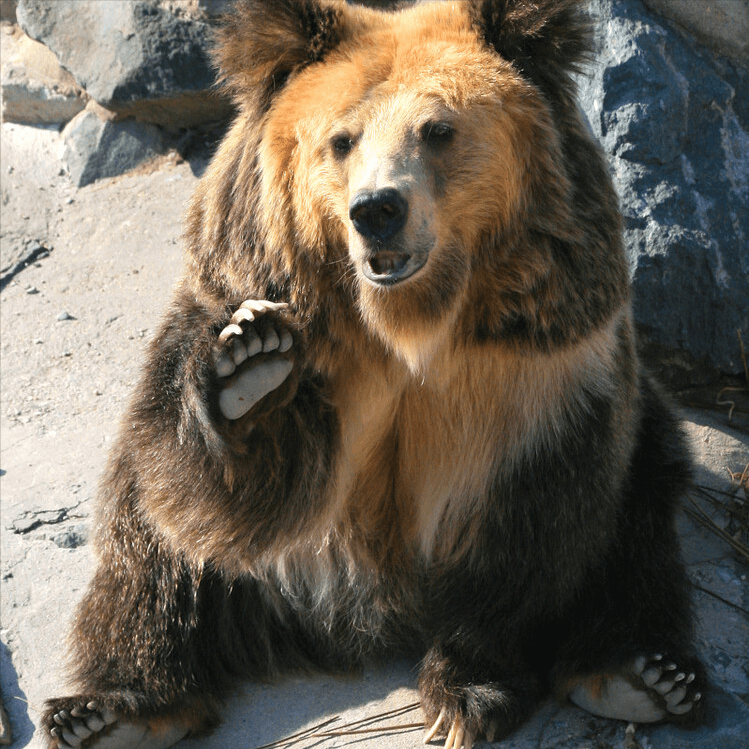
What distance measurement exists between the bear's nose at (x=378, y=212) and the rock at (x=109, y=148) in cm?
444

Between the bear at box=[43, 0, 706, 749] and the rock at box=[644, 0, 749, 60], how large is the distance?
184cm

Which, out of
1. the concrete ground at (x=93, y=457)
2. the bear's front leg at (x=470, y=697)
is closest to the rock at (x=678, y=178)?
the concrete ground at (x=93, y=457)

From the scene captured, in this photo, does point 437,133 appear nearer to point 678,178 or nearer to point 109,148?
point 678,178

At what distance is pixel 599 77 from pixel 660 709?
3.02m

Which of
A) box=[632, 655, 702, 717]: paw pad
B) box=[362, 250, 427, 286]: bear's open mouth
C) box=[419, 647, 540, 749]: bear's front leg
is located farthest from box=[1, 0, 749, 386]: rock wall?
box=[362, 250, 427, 286]: bear's open mouth

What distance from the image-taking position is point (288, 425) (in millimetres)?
3285

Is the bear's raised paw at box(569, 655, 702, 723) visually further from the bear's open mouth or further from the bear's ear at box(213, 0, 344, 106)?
the bear's ear at box(213, 0, 344, 106)

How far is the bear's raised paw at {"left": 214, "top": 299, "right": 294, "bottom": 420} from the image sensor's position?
2922 mm

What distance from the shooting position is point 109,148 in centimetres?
686

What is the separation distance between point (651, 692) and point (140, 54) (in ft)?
17.0

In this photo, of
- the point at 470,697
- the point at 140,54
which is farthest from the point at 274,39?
the point at 140,54

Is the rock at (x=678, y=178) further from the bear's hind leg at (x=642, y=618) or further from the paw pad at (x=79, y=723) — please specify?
the paw pad at (x=79, y=723)

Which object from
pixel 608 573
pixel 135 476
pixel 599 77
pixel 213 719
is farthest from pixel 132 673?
pixel 599 77

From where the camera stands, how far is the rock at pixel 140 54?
663 cm
